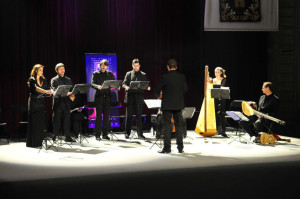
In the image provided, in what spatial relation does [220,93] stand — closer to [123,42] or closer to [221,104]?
[221,104]

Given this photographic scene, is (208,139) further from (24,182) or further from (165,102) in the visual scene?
(24,182)

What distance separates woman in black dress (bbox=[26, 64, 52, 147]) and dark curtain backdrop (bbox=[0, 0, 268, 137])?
2102mm

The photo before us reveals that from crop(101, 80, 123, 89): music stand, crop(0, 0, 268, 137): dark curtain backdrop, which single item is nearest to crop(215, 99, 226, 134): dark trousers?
crop(0, 0, 268, 137): dark curtain backdrop

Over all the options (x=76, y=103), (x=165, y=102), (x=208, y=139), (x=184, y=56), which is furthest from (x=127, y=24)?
(x=165, y=102)

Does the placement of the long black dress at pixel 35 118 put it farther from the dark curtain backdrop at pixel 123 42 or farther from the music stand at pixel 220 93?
the music stand at pixel 220 93

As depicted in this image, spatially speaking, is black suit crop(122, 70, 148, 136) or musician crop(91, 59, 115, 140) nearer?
musician crop(91, 59, 115, 140)

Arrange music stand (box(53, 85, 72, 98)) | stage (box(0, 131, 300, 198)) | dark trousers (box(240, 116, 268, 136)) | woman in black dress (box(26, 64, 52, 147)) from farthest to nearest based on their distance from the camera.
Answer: dark trousers (box(240, 116, 268, 136))
woman in black dress (box(26, 64, 52, 147))
music stand (box(53, 85, 72, 98))
stage (box(0, 131, 300, 198))

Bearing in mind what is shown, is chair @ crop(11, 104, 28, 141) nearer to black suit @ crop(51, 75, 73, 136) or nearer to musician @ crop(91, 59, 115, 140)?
black suit @ crop(51, 75, 73, 136)

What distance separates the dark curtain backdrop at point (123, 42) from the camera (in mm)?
9844

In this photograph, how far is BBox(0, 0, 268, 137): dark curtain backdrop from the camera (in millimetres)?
9844

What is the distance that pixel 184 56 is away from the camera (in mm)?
11320

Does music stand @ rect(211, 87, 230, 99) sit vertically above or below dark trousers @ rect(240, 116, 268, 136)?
above

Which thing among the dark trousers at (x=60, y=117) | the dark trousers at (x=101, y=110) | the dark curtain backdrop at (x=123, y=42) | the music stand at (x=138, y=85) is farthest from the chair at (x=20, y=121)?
the music stand at (x=138, y=85)

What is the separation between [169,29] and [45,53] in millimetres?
3199
